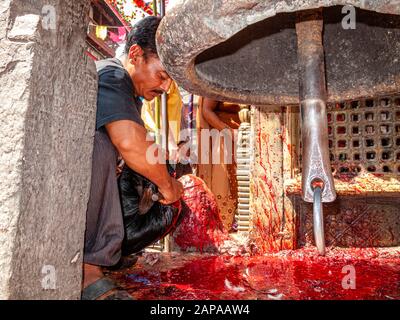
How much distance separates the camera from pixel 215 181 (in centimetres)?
490

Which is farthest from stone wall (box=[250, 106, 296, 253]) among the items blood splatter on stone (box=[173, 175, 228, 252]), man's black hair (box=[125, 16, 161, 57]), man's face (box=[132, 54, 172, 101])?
man's black hair (box=[125, 16, 161, 57])

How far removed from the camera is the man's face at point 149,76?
7.41 ft

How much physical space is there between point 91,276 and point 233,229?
3.13m

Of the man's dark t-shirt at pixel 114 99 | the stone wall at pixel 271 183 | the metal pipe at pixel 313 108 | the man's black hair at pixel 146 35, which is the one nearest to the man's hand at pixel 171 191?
the man's dark t-shirt at pixel 114 99

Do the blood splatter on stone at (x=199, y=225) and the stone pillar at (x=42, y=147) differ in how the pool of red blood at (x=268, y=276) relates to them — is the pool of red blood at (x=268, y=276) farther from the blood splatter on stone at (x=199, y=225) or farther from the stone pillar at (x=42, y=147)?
the stone pillar at (x=42, y=147)

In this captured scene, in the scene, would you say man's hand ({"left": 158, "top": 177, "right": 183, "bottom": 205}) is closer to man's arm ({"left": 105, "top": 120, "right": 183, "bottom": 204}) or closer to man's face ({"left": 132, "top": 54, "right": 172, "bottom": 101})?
man's arm ({"left": 105, "top": 120, "right": 183, "bottom": 204})

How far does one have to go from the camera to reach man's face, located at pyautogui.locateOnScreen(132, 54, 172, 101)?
226 cm

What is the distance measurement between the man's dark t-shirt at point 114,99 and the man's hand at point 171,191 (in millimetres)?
497

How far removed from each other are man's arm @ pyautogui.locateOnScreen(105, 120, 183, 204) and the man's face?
50cm

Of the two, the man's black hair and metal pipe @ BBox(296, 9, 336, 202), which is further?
the man's black hair

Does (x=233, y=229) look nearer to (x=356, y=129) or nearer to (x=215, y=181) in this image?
(x=215, y=181)

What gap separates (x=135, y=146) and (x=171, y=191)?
0.49 metres

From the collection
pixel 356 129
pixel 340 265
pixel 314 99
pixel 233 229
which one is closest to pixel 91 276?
pixel 314 99

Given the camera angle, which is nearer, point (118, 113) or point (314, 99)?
point (314, 99)
